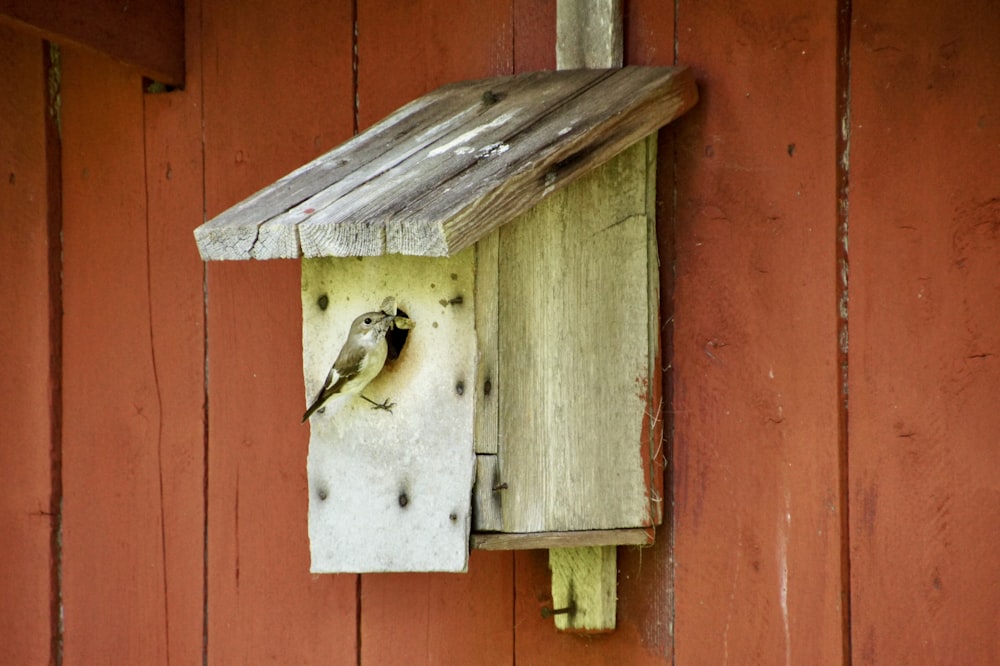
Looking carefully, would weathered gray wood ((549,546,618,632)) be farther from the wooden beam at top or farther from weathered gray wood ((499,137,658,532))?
the wooden beam at top

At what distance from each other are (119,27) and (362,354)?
995 millimetres

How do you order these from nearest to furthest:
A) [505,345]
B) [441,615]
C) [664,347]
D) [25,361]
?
[505,345]
[664,347]
[441,615]
[25,361]

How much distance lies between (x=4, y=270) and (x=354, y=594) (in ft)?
3.69

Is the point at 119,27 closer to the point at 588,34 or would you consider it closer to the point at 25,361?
the point at 25,361

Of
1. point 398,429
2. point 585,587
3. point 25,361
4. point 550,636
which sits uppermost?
point 25,361

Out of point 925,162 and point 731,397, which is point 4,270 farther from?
point 925,162

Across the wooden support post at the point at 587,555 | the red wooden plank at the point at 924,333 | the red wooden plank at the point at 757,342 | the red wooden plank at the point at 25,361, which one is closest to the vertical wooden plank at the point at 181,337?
the red wooden plank at the point at 25,361

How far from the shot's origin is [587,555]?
2.54m

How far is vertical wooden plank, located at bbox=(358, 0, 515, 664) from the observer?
268cm

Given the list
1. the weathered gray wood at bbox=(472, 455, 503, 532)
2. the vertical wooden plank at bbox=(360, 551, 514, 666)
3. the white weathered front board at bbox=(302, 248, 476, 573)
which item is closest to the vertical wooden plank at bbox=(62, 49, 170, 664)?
the vertical wooden plank at bbox=(360, 551, 514, 666)

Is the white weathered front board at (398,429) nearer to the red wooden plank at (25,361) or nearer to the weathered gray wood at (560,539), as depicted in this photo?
the weathered gray wood at (560,539)

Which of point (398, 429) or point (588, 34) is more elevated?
point (588, 34)

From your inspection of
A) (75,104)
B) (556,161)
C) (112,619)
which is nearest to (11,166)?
(75,104)

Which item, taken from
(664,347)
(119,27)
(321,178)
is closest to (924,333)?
(664,347)
